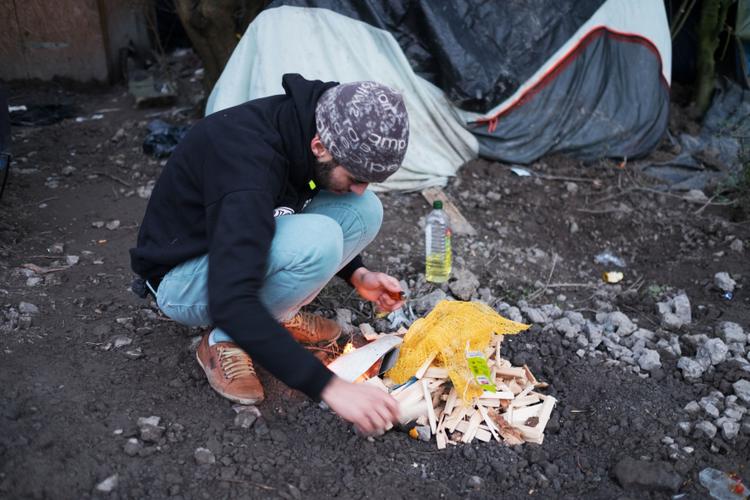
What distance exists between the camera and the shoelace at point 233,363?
2773 millimetres

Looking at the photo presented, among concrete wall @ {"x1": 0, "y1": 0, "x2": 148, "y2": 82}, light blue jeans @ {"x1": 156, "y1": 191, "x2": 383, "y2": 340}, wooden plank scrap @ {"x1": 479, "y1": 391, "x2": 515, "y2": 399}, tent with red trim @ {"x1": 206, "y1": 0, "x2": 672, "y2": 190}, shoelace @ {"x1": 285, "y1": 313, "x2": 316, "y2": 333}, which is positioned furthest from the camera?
concrete wall @ {"x1": 0, "y1": 0, "x2": 148, "y2": 82}

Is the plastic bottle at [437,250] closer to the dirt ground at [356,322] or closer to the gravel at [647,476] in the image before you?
the dirt ground at [356,322]

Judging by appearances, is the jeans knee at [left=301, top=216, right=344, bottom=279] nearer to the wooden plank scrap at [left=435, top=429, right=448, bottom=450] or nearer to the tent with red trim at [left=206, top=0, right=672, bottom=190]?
the wooden plank scrap at [left=435, top=429, right=448, bottom=450]

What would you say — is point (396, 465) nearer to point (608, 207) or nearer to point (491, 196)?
point (491, 196)

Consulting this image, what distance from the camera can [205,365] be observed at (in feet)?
9.35

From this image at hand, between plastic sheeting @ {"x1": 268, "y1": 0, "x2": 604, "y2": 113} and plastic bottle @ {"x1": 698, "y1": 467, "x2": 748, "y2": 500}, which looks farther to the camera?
plastic sheeting @ {"x1": 268, "y1": 0, "x2": 604, "y2": 113}

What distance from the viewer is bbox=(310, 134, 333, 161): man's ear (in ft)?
8.09

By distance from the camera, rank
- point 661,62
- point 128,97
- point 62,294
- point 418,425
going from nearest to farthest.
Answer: point 418,425
point 62,294
point 661,62
point 128,97

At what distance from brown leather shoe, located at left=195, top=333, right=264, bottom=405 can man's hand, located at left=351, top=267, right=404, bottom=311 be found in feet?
1.94

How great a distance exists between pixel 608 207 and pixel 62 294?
11.8 feet

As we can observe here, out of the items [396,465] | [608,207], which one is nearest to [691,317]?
[608,207]

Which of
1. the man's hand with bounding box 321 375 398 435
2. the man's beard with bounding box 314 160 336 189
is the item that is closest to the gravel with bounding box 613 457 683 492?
the man's hand with bounding box 321 375 398 435

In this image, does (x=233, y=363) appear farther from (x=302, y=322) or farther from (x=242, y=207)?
(x=242, y=207)

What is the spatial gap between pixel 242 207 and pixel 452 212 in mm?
2769
